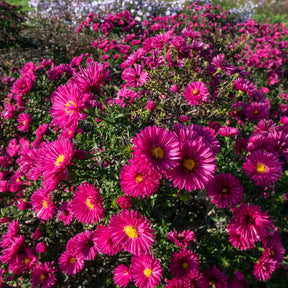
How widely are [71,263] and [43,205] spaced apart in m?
0.63

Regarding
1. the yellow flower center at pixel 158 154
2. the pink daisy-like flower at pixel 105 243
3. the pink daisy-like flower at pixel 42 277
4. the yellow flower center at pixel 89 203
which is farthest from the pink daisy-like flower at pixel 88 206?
the pink daisy-like flower at pixel 42 277

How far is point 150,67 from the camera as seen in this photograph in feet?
6.87

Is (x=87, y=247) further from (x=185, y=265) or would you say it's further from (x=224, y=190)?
(x=224, y=190)

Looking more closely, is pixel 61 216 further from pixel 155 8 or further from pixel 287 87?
pixel 155 8

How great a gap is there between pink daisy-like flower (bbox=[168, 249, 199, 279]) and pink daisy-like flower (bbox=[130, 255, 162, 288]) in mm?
132

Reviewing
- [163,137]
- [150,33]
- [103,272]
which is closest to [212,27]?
[150,33]

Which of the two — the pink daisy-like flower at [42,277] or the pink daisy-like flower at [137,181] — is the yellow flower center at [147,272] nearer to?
the pink daisy-like flower at [137,181]

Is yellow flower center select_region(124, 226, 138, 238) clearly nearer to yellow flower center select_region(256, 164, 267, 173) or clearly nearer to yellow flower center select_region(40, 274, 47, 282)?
yellow flower center select_region(256, 164, 267, 173)

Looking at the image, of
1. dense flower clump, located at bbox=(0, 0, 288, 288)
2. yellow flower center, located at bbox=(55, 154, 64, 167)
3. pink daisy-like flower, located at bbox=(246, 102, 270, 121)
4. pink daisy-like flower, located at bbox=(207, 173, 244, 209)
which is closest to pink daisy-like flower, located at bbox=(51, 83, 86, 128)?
dense flower clump, located at bbox=(0, 0, 288, 288)

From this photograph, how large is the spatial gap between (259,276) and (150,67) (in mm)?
1949

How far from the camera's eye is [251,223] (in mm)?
1242

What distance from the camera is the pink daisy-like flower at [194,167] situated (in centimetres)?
98

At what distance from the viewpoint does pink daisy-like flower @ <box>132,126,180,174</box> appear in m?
0.90

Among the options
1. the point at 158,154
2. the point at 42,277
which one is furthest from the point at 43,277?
the point at 158,154
